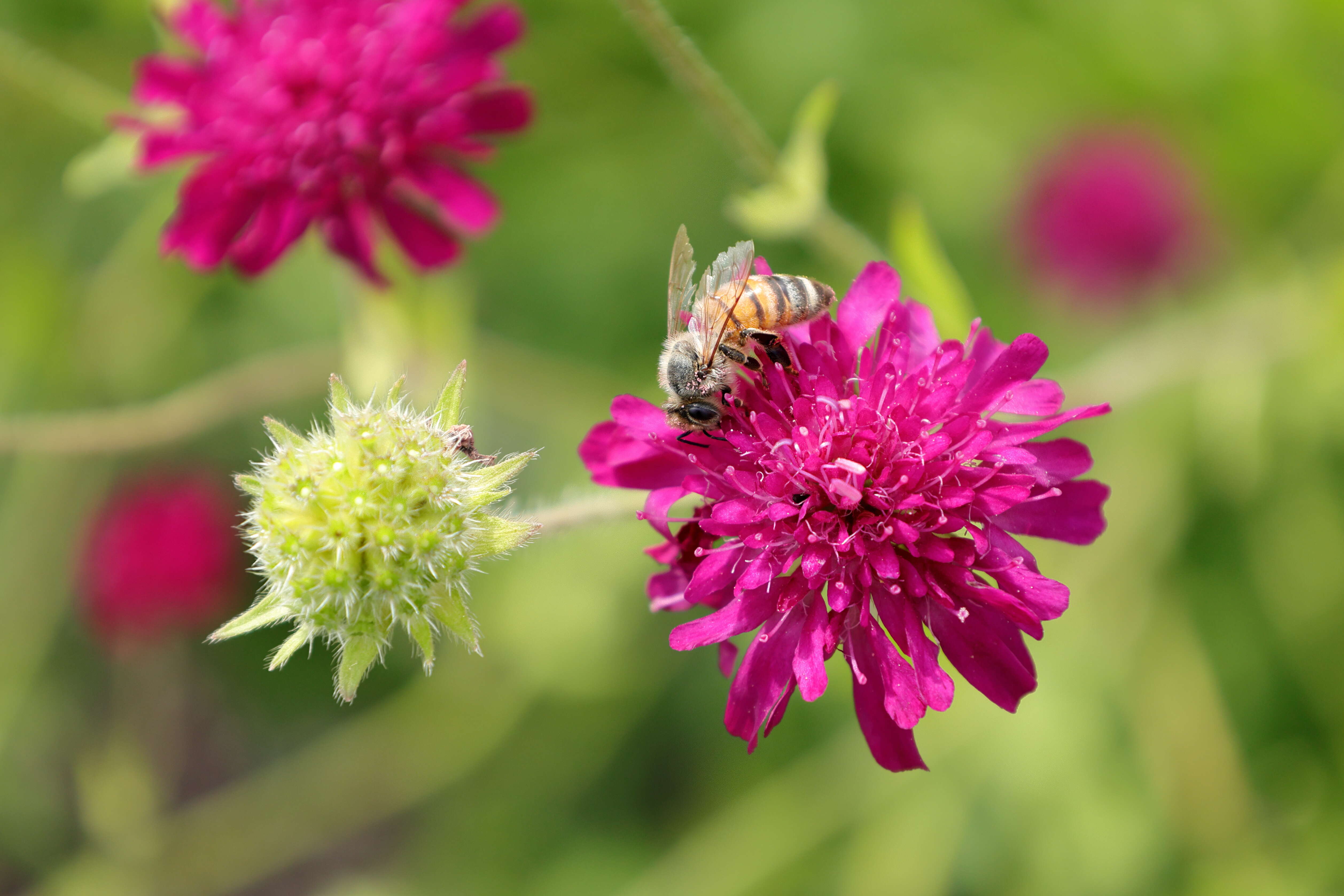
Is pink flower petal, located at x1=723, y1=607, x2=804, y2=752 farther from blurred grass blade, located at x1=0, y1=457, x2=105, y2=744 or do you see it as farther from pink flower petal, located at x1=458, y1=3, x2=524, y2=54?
blurred grass blade, located at x1=0, y1=457, x2=105, y2=744

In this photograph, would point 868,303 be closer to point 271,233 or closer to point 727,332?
point 727,332

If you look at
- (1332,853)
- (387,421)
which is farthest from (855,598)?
(1332,853)

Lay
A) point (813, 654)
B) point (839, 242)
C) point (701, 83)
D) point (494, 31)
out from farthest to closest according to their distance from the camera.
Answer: point (839, 242) < point (494, 31) < point (701, 83) < point (813, 654)

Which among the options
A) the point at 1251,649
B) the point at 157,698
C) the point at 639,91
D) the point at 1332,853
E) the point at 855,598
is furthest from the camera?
the point at 157,698

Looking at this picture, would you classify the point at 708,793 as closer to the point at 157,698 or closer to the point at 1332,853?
the point at 1332,853

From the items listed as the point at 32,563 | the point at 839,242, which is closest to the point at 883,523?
the point at 839,242

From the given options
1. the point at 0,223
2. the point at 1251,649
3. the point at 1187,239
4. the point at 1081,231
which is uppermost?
the point at 0,223
